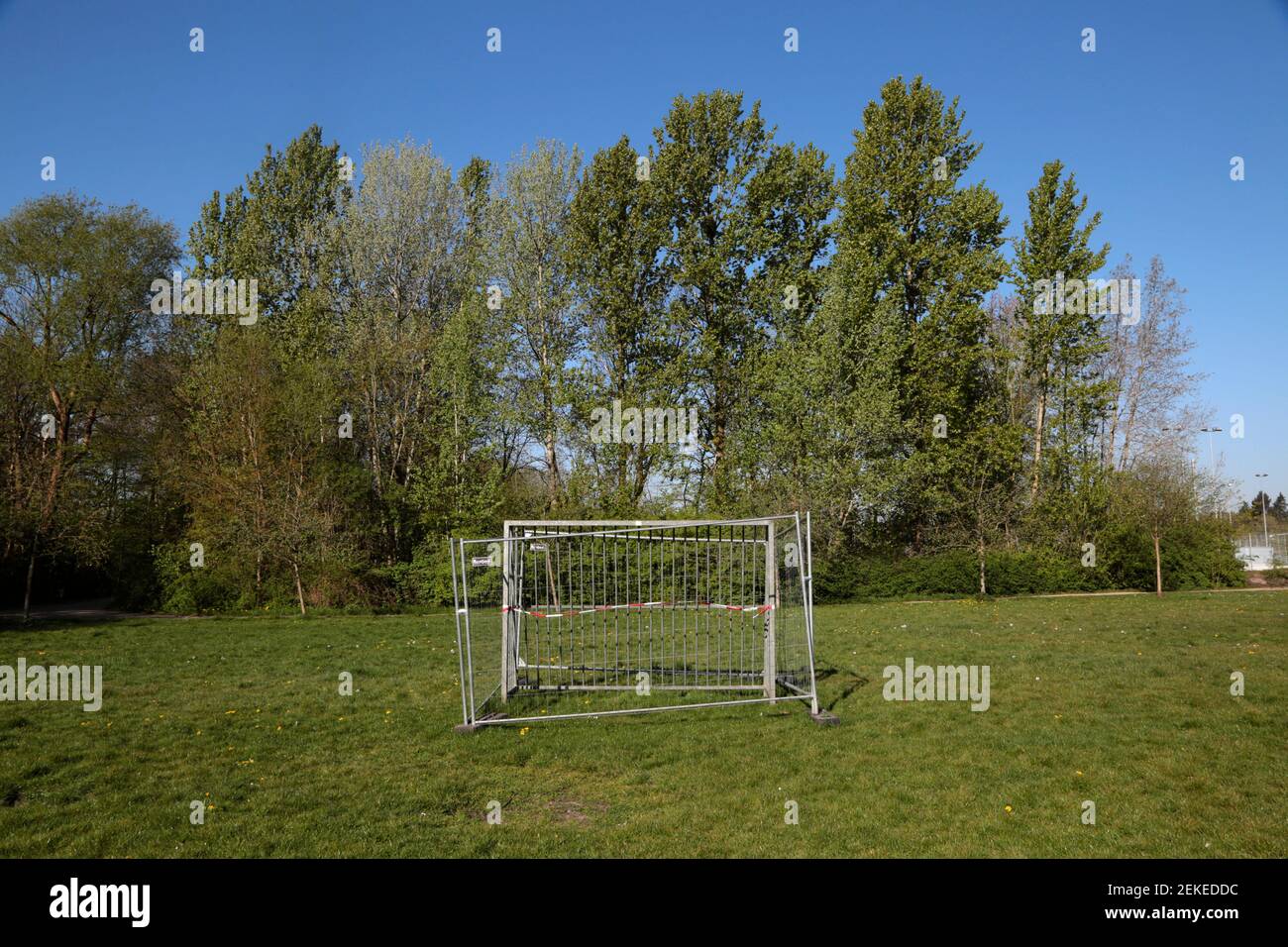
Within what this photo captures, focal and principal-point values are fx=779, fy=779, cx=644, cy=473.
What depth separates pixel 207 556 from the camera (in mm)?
25516

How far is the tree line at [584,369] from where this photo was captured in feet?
87.5

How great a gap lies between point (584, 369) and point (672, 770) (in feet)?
80.7

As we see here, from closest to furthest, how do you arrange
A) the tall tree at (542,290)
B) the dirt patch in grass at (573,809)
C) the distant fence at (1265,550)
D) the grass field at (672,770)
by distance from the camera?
the grass field at (672,770), the dirt patch in grass at (573,809), the tall tree at (542,290), the distant fence at (1265,550)

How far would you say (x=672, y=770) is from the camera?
24.4 feet

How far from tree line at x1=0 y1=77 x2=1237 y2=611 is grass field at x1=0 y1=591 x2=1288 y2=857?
48.3 ft

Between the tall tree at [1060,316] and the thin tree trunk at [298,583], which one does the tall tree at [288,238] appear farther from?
the tall tree at [1060,316]

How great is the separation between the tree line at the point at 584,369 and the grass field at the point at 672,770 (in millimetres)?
14734

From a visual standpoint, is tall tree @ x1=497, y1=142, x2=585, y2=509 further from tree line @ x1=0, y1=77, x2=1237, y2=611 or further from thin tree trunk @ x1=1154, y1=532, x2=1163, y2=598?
thin tree trunk @ x1=1154, y1=532, x2=1163, y2=598

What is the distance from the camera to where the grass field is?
18.4 feet

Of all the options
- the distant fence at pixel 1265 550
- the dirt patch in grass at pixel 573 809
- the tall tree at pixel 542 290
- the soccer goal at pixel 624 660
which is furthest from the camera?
the distant fence at pixel 1265 550

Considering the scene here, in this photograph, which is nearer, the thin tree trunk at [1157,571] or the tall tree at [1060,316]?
the thin tree trunk at [1157,571]

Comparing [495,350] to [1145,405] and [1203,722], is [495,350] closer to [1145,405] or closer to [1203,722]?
[1203,722]

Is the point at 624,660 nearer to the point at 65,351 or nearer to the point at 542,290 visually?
the point at 542,290

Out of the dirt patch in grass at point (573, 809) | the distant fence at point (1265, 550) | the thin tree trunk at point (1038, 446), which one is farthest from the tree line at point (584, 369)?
the dirt patch in grass at point (573, 809)
